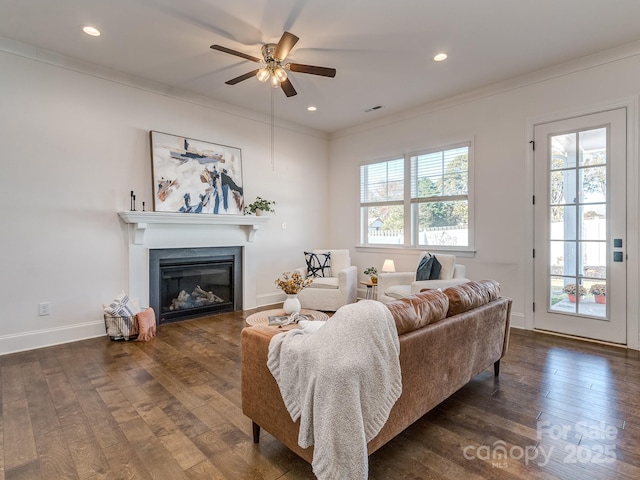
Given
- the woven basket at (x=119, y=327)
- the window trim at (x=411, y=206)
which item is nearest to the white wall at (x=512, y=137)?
the window trim at (x=411, y=206)

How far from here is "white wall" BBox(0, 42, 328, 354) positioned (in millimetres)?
3354

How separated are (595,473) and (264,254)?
4.54 meters

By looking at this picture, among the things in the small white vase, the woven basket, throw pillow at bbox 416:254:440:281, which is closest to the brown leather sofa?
the small white vase

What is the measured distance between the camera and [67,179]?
144 inches

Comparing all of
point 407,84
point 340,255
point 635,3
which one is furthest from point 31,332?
point 635,3

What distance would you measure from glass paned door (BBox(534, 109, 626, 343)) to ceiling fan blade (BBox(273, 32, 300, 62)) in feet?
10.1

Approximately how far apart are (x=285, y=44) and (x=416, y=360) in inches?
100

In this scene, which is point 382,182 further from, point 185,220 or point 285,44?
point 285,44

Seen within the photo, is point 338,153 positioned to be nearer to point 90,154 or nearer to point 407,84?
point 407,84

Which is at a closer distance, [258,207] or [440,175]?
[440,175]

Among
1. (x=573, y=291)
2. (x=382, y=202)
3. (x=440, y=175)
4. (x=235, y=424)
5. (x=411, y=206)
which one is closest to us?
(x=235, y=424)

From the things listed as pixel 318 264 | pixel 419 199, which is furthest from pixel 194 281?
pixel 419 199

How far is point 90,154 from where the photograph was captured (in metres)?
3.81

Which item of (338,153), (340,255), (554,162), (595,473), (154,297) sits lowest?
(595,473)
